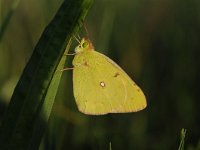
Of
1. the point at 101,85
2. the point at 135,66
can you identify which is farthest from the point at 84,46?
the point at 135,66

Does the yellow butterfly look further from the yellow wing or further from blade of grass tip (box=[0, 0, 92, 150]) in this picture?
blade of grass tip (box=[0, 0, 92, 150])

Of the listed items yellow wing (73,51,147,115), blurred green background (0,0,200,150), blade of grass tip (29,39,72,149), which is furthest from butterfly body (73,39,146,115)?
blade of grass tip (29,39,72,149)

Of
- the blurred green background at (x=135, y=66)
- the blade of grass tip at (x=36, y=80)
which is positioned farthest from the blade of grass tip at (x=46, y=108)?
the blurred green background at (x=135, y=66)

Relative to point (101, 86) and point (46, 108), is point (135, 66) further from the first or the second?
point (46, 108)

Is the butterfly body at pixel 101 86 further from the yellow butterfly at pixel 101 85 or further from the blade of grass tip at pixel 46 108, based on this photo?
the blade of grass tip at pixel 46 108

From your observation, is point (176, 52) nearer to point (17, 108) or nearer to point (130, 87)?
point (130, 87)

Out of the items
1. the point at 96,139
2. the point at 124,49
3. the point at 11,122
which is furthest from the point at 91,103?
the point at 124,49
